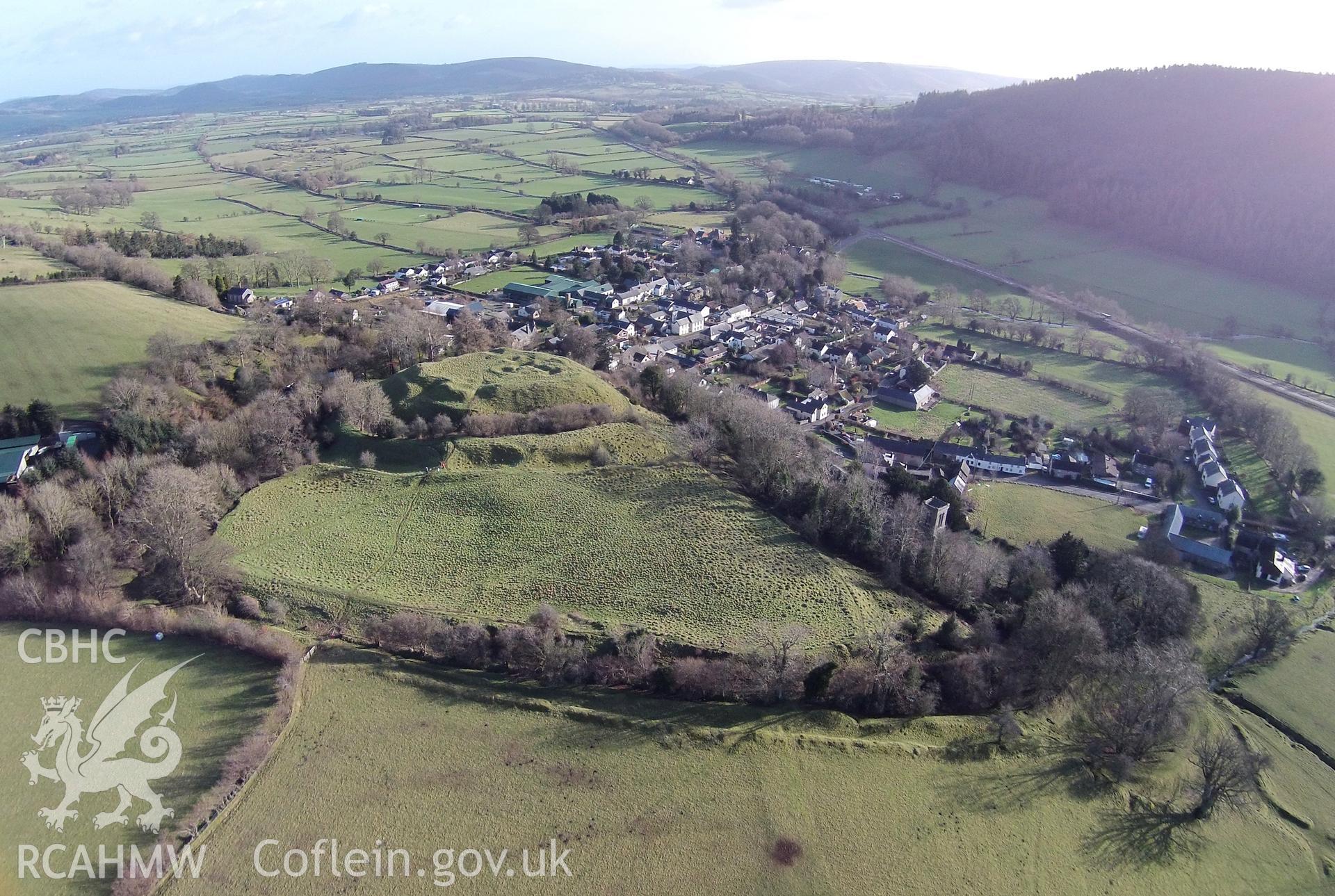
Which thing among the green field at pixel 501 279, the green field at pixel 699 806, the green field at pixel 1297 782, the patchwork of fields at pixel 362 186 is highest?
the patchwork of fields at pixel 362 186

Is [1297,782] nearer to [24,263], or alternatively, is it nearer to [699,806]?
[699,806]

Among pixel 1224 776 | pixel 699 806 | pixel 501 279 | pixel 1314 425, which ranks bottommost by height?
pixel 1314 425

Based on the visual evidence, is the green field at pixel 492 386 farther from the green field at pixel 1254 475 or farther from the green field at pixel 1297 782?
the green field at pixel 1254 475

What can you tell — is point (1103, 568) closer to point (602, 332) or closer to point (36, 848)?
point (36, 848)

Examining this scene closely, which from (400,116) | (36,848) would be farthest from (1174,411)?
(400,116)

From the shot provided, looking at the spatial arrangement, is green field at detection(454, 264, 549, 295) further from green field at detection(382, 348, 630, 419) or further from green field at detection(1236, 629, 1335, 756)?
green field at detection(1236, 629, 1335, 756)

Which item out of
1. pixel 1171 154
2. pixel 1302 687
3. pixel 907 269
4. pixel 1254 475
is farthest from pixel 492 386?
pixel 1171 154

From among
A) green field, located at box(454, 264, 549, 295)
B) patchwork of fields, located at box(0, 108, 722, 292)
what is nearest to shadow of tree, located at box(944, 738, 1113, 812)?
green field, located at box(454, 264, 549, 295)

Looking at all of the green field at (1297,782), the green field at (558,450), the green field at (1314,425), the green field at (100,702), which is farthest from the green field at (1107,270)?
the green field at (100,702)
